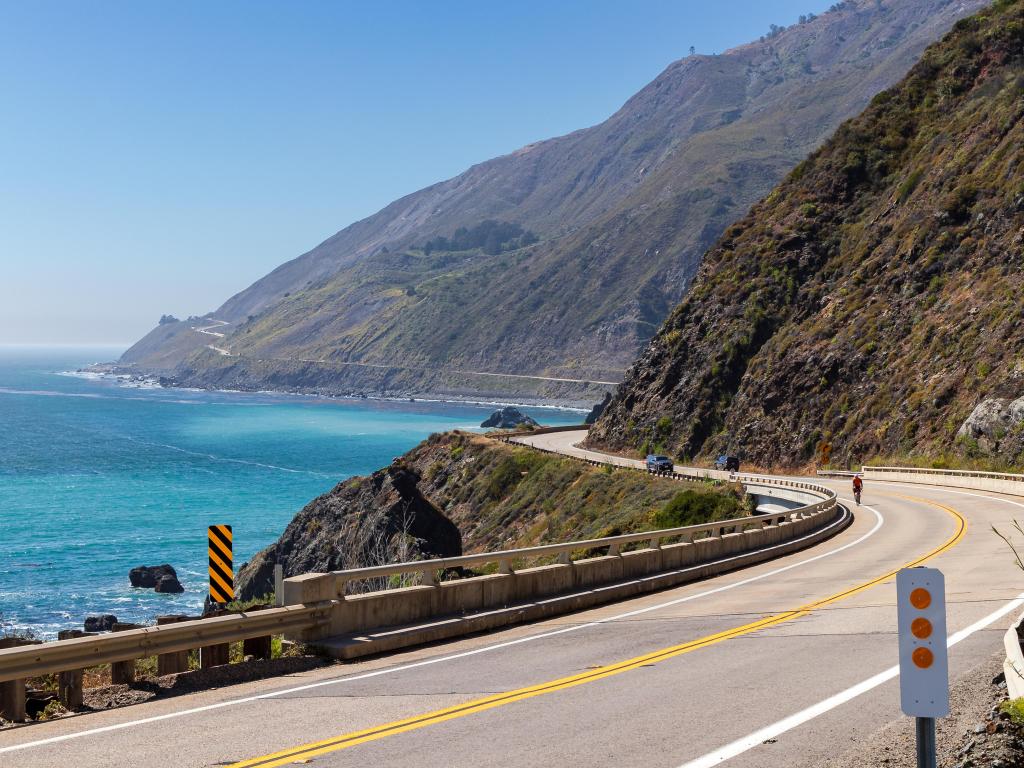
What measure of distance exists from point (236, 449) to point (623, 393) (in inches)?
3595

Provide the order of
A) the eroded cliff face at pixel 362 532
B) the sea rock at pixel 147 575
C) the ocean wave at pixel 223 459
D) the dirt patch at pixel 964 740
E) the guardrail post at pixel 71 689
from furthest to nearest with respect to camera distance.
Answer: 1. the ocean wave at pixel 223 459
2. the sea rock at pixel 147 575
3. the eroded cliff face at pixel 362 532
4. the guardrail post at pixel 71 689
5. the dirt patch at pixel 964 740

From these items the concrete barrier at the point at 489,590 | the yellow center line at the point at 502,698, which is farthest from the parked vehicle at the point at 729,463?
the yellow center line at the point at 502,698

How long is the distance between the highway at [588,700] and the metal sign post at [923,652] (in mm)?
3307

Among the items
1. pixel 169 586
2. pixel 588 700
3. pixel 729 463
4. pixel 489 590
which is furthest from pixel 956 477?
pixel 588 700

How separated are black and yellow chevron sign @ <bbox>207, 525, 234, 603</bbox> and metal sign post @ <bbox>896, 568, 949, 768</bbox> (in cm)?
1259

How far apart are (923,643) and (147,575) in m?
69.7

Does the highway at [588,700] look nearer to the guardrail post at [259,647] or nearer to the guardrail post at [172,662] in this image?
the guardrail post at [172,662]

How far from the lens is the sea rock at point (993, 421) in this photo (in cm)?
5391

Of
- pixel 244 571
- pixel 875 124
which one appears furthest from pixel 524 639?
pixel 875 124

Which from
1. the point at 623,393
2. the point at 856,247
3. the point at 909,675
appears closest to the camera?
the point at 909,675

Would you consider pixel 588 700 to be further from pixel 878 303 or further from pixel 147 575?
pixel 878 303

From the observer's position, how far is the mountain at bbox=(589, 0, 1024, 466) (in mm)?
63094

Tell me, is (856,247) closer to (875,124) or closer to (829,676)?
(875,124)

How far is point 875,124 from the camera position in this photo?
97688 mm
